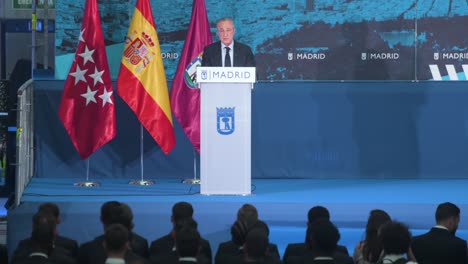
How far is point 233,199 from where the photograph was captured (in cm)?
838

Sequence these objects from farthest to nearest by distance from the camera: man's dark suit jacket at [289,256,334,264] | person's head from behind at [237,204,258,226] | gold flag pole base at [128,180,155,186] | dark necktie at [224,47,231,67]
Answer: gold flag pole base at [128,180,155,186]
dark necktie at [224,47,231,67]
person's head from behind at [237,204,258,226]
man's dark suit jacket at [289,256,334,264]

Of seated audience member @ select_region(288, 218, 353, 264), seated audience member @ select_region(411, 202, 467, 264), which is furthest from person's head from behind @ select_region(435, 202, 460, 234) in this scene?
seated audience member @ select_region(288, 218, 353, 264)

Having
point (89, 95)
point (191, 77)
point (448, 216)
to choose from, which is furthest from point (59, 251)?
point (191, 77)

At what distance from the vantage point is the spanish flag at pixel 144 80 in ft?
32.6

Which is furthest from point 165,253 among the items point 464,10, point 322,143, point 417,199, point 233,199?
point 464,10

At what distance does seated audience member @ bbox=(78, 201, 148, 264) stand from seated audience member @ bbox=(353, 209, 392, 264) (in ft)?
4.43

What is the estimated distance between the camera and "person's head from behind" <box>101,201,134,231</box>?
5.83 metres

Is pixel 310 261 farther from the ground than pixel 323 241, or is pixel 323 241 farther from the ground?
pixel 323 241

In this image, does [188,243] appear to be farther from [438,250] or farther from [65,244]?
[438,250]

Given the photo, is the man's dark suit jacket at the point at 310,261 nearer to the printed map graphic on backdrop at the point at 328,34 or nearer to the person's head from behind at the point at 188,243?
the person's head from behind at the point at 188,243

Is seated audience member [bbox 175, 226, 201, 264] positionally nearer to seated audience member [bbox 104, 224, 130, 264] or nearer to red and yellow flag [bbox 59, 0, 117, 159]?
seated audience member [bbox 104, 224, 130, 264]

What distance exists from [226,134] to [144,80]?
1.74m

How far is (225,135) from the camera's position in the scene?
28.1 feet

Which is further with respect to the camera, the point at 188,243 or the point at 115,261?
the point at 188,243
